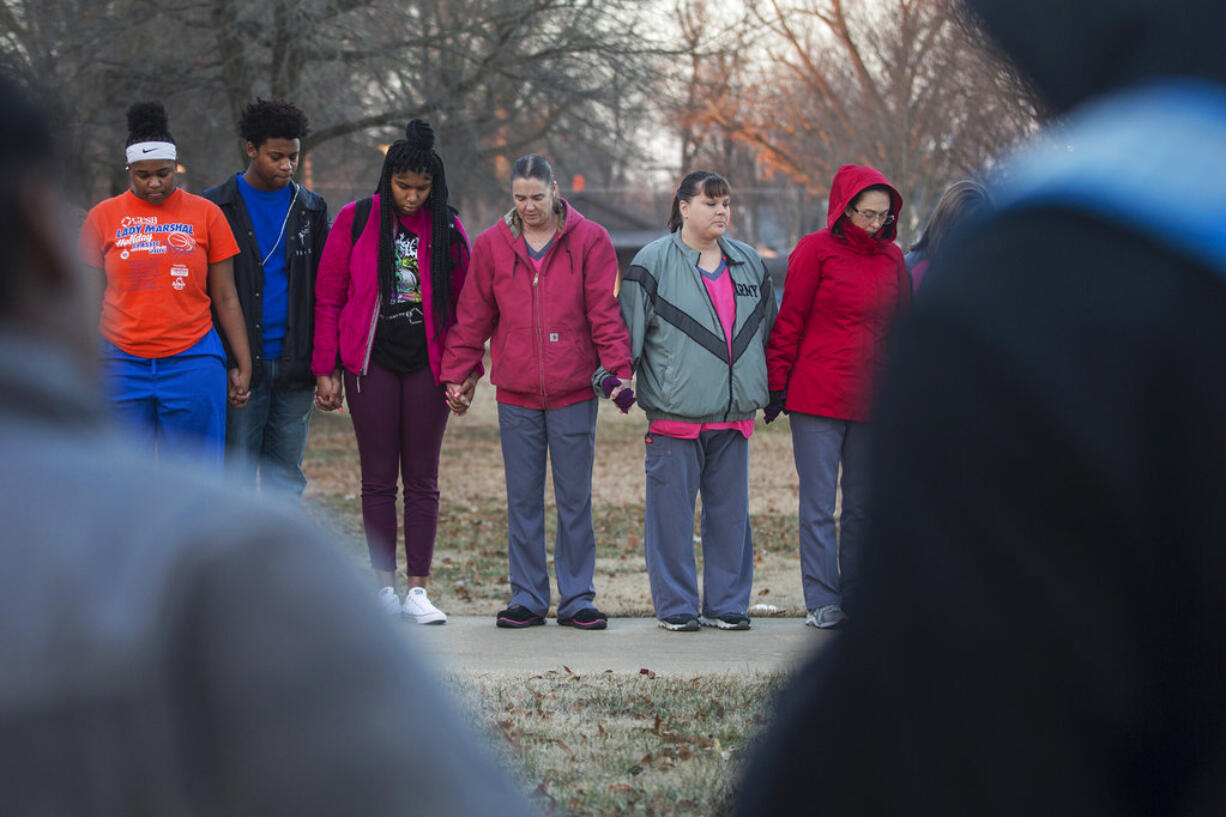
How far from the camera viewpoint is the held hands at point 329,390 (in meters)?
6.63

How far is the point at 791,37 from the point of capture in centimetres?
2534

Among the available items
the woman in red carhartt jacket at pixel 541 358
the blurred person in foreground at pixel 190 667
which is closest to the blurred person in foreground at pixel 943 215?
the woman in red carhartt jacket at pixel 541 358

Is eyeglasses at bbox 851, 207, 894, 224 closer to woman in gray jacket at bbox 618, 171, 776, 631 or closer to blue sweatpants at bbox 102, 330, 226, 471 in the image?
woman in gray jacket at bbox 618, 171, 776, 631

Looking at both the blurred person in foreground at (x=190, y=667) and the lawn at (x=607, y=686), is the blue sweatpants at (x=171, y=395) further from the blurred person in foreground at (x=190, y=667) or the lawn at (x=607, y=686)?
the blurred person in foreground at (x=190, y=667)

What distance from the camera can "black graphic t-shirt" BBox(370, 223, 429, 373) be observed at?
657 centimetres

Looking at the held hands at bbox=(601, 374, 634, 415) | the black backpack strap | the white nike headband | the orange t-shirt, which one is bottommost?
the held hands at bbox=(601, 374, 634, 415)

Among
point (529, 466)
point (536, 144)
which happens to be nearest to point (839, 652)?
point (529, 466)

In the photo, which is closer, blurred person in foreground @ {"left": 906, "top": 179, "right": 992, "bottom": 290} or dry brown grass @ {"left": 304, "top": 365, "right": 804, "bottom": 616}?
blurred person in foreground @ {"left": 906, "top": 179, "right": 992, "bottom": 290}

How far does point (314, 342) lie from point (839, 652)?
5.98 meters

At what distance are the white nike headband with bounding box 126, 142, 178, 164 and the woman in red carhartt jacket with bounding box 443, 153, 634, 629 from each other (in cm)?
146

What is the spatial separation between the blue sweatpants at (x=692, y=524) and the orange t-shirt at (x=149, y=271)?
223cm

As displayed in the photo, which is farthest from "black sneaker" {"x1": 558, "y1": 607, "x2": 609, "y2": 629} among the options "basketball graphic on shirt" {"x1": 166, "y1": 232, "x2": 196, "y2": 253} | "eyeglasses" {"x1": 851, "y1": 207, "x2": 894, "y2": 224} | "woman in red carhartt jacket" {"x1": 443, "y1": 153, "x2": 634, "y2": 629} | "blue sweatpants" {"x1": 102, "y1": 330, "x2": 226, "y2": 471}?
"basketball graphic on shirt" {"x1": 166, "y1": 232, "x2": 196, "y2": 253}

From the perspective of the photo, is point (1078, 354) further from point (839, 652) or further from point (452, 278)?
point (452, 278)

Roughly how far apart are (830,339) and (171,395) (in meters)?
3.08
